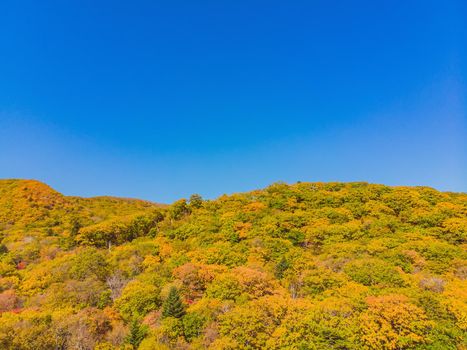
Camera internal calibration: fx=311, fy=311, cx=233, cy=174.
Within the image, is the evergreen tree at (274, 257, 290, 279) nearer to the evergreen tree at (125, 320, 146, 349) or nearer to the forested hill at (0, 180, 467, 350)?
the forested hill at (0, 180, 467, 350)

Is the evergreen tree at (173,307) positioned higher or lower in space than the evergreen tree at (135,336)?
higher

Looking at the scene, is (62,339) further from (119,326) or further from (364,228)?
(364,228)

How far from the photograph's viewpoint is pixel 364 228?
5791 cm

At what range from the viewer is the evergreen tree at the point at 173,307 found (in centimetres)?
3519

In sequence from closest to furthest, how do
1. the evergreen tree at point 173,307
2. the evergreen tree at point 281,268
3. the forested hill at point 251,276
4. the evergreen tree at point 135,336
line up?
1. the forested hill at point 251,276
2. the evergreen tree at point 135,336
3. the evergreen tree at point 173,307
4. the evergreen tree at point 281,268

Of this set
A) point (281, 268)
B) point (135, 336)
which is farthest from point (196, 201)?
point (135, 336)

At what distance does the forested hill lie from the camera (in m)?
29.5

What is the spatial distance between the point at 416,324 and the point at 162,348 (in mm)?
23646

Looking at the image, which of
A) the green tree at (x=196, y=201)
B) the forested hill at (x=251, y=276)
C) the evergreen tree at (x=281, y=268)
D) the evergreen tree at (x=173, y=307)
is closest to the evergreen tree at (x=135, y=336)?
the forested hill at (x=251, y=276)

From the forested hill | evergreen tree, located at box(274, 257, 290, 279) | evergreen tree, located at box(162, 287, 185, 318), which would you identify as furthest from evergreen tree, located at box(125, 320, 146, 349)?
evergreen tree, located at box(274, 257, 290, 279)

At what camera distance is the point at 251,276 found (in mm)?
38125

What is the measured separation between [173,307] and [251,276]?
981cm

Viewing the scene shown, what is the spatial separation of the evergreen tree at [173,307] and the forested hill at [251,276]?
0.41 ft

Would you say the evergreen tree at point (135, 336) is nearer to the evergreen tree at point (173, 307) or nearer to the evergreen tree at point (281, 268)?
the evergreen tree at point (173, 307)
